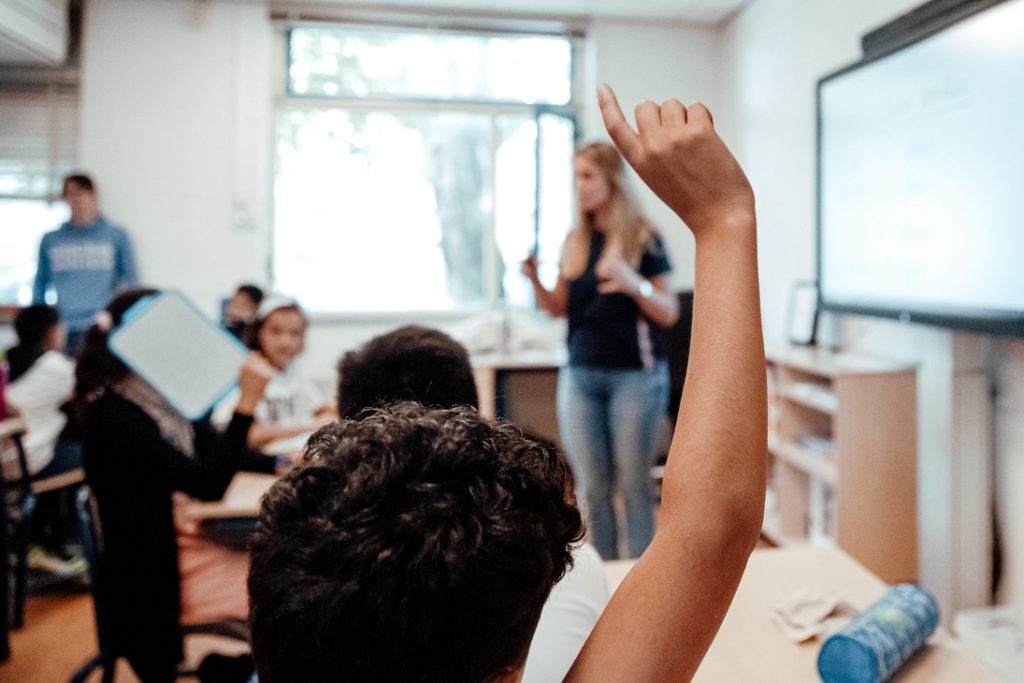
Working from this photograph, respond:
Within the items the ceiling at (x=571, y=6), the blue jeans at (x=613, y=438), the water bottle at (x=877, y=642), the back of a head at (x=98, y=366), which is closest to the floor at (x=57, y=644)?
the back of a head at (x=98, y=366)

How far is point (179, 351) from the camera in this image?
1.49 meters

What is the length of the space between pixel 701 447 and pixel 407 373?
70cm

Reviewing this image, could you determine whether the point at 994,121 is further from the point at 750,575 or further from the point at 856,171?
the point at 750,575

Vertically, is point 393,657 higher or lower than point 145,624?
higher

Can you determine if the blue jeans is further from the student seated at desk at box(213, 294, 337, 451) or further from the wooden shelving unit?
the student seated at desk at box(213, 294, 337, 451)

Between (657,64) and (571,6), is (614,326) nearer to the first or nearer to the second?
(571,6)

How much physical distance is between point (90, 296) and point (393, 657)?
4606 millimetres

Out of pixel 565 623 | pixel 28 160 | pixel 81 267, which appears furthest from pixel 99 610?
pixel 28 160

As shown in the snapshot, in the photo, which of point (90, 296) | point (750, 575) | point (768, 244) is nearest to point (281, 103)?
point (90, 296)

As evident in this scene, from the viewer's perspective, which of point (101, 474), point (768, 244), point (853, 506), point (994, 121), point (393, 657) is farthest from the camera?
point (768, 244)

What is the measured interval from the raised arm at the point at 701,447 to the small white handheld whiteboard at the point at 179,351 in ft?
3.98

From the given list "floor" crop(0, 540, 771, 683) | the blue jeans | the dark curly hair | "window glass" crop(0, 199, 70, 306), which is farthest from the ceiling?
the dark curly hair

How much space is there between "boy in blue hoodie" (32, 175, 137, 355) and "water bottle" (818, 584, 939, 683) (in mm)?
4382

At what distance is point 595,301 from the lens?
2.36m
